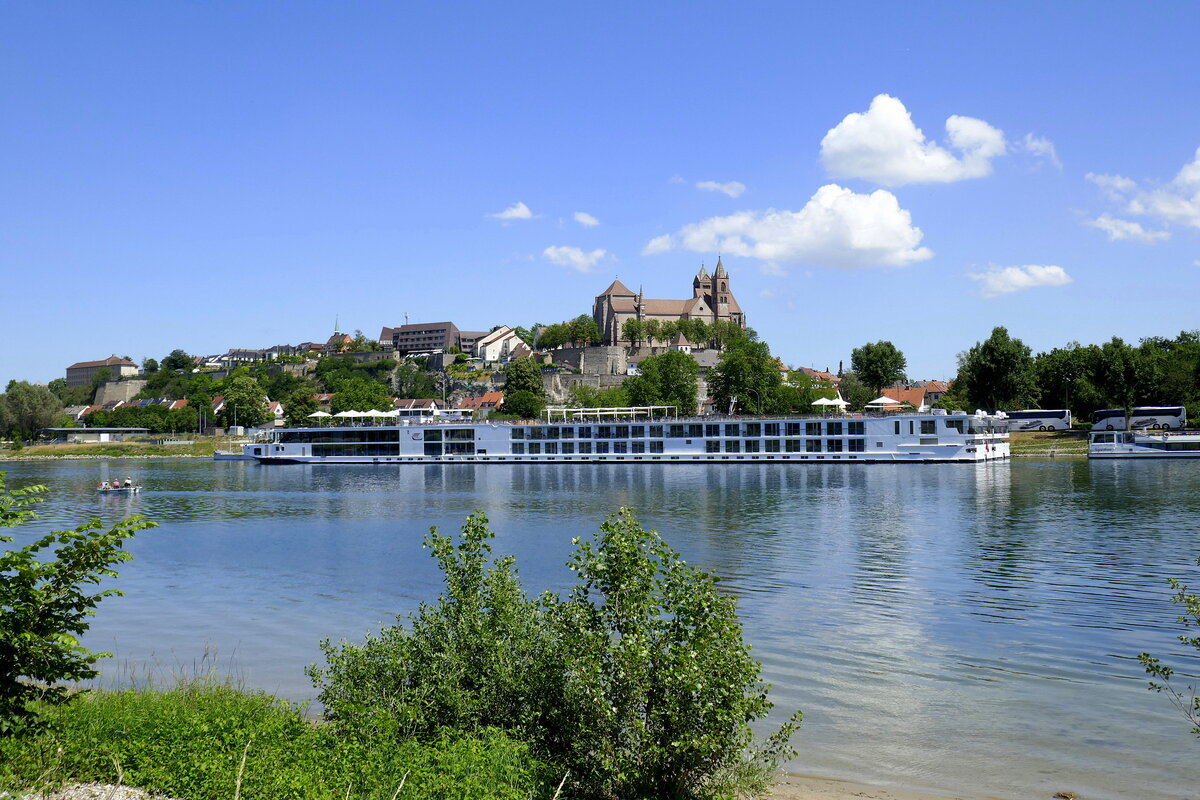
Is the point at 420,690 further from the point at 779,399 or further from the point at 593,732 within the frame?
the point at 779,399

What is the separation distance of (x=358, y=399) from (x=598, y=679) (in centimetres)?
13803

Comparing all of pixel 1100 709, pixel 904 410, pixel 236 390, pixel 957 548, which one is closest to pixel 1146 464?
pixel 904 410

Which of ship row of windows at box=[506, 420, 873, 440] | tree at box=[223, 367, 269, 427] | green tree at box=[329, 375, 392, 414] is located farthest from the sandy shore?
tree at box=[223, 367, 269, 427]

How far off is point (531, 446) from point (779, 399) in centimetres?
3761

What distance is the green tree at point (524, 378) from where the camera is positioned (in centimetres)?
13012

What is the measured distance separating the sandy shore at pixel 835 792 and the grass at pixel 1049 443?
8614 cm

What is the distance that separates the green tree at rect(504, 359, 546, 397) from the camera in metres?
130

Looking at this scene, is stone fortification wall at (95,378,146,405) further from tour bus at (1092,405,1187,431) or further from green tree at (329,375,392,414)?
tour bus at (1092,405,1187,431)

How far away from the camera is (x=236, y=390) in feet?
459

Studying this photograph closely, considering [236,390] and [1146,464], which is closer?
[1146,464]

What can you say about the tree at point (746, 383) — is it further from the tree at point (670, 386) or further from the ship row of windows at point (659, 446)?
the ship row of windows at point (659, 446)

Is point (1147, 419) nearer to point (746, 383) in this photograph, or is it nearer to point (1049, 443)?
point (1049, 443)

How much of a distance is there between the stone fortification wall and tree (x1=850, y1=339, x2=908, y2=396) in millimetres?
146586

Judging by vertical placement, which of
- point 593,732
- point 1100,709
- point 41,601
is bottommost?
point 1100,709
